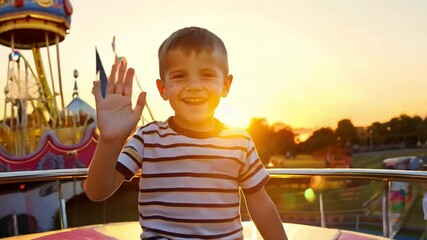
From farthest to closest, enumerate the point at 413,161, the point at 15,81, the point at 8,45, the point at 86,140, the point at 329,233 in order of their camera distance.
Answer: the point at 413,161 < the point at 8,45 < the point at 15,81 < the point at 86,140 < the point at 329,233

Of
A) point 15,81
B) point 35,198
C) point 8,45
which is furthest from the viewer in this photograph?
point 8,45

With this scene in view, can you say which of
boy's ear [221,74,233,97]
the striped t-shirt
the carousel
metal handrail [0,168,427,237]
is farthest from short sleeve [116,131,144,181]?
the carousel

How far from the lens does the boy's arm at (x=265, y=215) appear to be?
117cm

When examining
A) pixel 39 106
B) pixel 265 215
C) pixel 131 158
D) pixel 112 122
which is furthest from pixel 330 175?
pixel 39 106

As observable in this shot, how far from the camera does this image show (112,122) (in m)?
0.99

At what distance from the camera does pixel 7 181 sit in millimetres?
1933

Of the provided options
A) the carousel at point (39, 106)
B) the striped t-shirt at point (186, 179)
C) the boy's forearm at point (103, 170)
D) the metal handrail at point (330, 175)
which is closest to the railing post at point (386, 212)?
the metal handrail at point (330, 175)

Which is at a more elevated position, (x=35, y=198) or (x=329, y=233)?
(x=329, y=233)

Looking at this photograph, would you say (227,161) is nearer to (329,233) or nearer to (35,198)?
(329,233)

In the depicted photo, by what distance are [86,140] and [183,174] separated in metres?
10.8

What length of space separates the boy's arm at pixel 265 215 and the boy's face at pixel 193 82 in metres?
0.24

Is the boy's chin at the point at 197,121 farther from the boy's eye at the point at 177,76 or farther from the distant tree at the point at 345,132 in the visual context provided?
the distant tree at the point at 345,132

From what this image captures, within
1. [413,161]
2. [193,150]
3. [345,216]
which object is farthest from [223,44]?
[413,161]

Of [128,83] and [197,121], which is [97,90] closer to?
[128,83]
